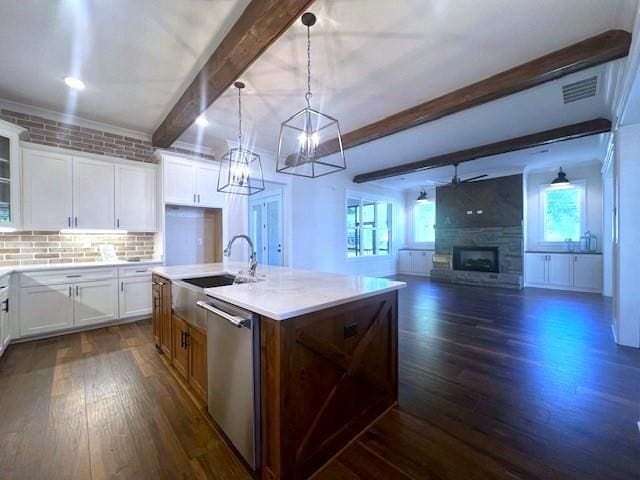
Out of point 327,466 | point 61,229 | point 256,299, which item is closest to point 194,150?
point 61,229

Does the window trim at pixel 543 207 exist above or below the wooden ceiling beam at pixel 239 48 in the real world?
below

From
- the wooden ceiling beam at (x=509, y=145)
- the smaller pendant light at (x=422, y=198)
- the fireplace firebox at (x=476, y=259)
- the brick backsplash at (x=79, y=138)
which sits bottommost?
the fireplace firebox at (x=476, y=259)

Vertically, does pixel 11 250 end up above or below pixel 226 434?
above

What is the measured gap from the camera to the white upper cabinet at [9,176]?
3.07 metres

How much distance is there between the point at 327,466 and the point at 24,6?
3.57m

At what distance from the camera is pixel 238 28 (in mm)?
2057

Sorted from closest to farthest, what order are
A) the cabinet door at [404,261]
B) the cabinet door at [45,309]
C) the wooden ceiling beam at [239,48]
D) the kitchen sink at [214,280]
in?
the wooden ceiling beam at [239,48] < the kitchen sink at [214,280] < the cabinet door at [45,309] < the cabinet door at [404,261]

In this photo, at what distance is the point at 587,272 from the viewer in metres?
5.70

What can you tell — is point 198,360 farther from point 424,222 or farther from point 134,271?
point 424,222

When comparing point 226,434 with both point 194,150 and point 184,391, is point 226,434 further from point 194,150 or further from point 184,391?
point 194,150

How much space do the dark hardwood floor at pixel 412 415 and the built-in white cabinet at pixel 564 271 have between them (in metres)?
3.17

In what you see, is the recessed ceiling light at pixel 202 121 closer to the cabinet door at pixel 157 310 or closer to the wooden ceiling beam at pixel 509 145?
the cabinet door at pixel 157 310

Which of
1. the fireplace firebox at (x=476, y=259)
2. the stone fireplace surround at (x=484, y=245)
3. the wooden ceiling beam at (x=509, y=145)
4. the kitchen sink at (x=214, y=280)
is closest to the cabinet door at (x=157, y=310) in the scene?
the kitchen sink at (x=214, y=280)

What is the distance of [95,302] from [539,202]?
348 inches
